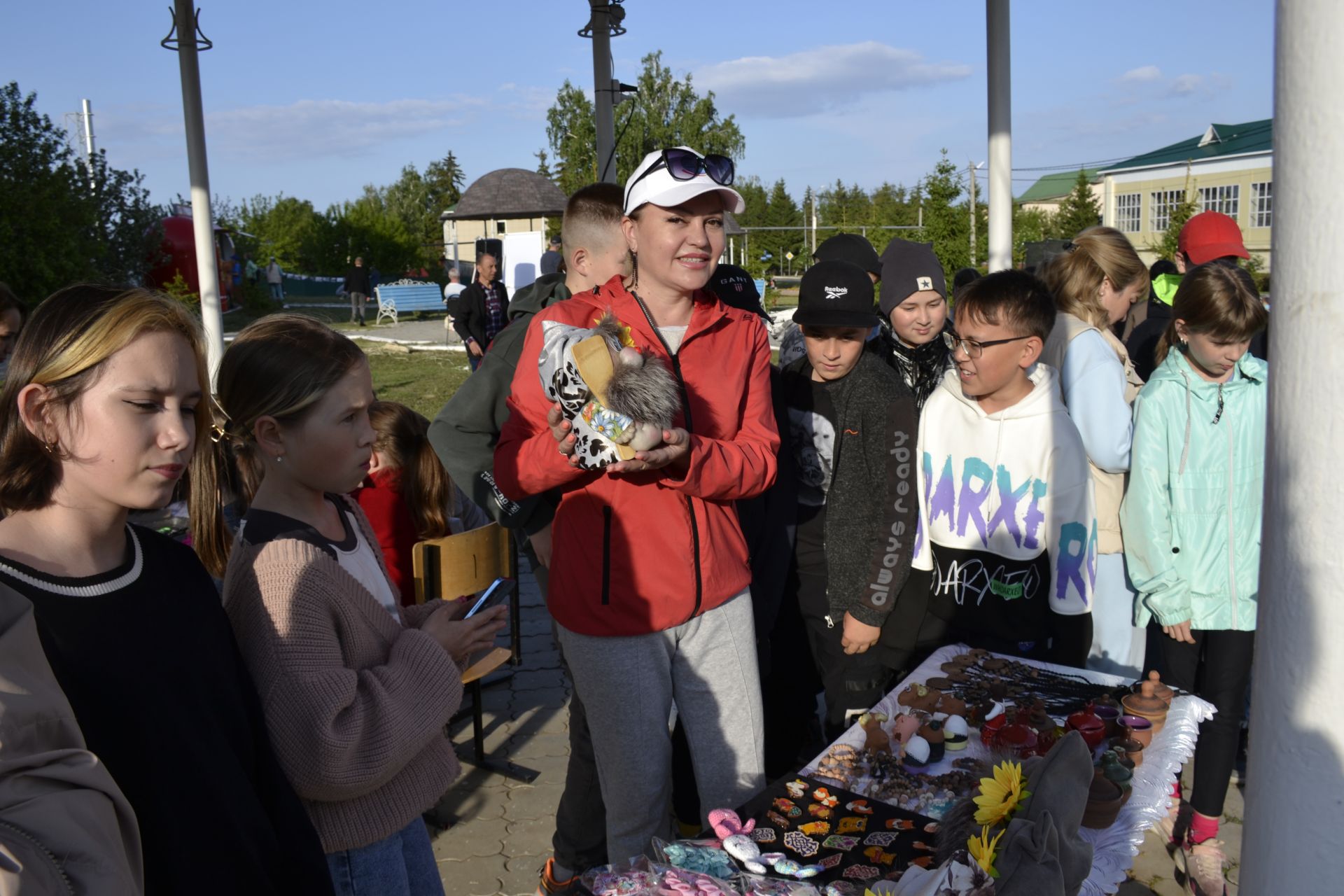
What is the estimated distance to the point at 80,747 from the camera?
3.69 feet

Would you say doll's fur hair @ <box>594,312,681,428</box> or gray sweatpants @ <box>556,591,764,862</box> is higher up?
doll's fur hair @ <box>594,312,681,428</box>

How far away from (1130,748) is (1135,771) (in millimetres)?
62

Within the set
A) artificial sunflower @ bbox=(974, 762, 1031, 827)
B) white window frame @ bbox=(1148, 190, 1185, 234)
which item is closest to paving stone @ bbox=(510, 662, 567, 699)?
artificial sunflower @ bbox=(974, 762, 1031, 827)

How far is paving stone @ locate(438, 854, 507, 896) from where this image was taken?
10.5 feet

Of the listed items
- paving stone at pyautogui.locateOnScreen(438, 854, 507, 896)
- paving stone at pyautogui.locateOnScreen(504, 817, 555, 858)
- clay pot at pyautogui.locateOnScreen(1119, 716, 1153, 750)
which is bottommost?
paving stone at pyautogui.locateOnScreen(504, 817, 555, 858)

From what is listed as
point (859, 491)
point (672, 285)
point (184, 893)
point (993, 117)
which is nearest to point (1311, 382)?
point (672, 285)

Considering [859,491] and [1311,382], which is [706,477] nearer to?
[859,491]

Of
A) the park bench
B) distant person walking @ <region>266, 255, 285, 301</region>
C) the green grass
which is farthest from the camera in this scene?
distant person walking @ <region>266, 255, 285, 301</region>

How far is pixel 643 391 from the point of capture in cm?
210

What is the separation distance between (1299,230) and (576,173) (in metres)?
33.4

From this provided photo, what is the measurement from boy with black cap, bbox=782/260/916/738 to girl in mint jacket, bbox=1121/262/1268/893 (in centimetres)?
87

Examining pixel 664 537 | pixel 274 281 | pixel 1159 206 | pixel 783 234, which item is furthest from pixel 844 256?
pixel 1159 206

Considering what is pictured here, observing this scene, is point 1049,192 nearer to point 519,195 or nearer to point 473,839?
point 519,195

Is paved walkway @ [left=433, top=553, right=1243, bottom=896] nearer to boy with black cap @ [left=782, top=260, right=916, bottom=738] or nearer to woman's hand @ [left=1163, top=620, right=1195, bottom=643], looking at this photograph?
woman's hand @ [left=1163, top=620, right=1195, bottom=643]
